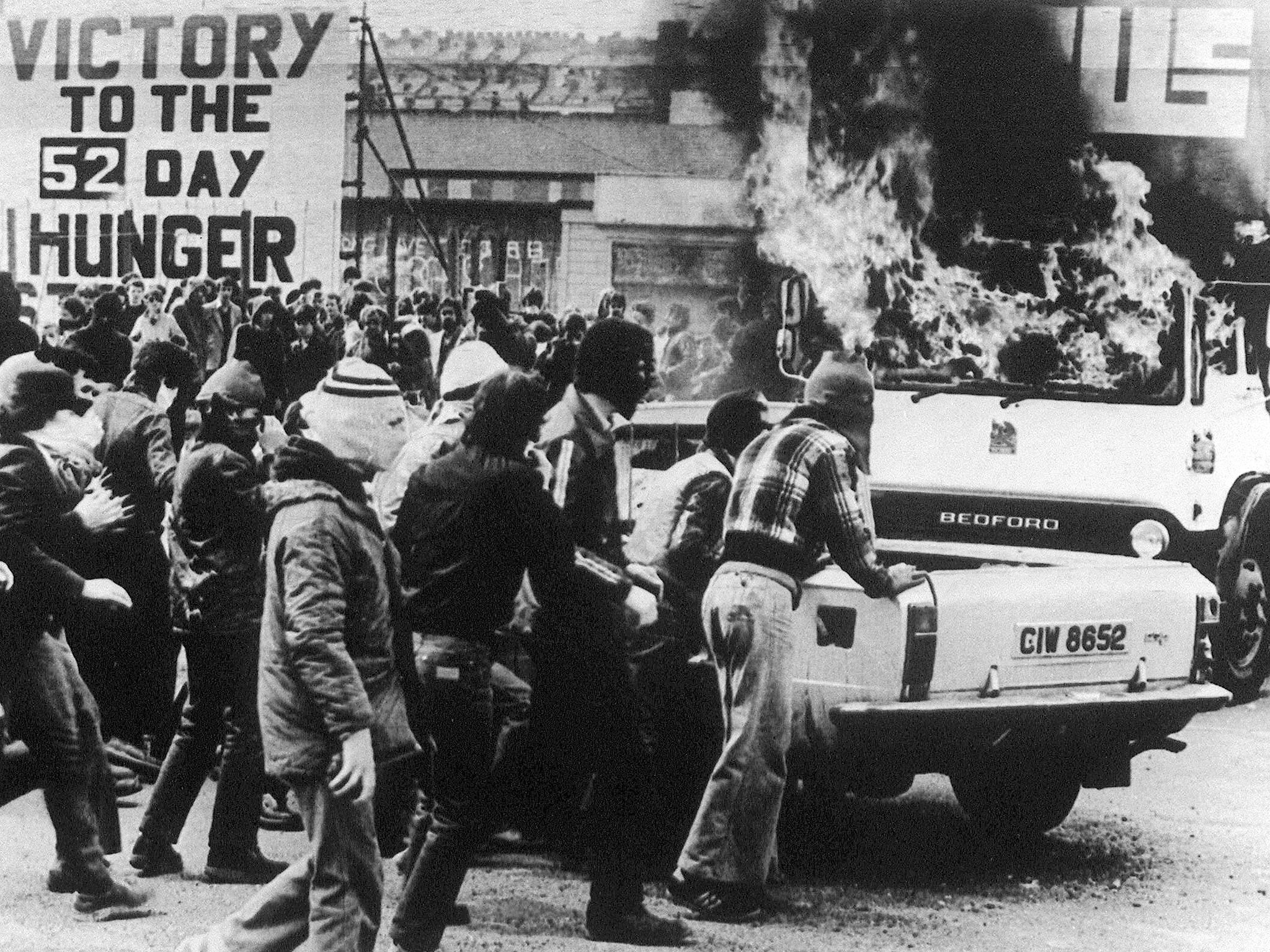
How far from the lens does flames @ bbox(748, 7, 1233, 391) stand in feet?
18.6

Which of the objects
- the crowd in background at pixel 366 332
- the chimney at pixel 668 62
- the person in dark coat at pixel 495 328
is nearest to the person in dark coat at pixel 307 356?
the crowd in background at pixel 366 332

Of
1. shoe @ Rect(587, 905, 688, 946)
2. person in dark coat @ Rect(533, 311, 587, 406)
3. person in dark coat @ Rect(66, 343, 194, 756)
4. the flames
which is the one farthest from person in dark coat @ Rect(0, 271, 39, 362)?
shoe @ Rect(587, 905, 688, 946)

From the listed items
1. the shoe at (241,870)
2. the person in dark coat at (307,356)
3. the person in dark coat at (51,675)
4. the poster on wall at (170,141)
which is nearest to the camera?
the person in dark coat at (51,675)

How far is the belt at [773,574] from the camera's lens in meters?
5.14

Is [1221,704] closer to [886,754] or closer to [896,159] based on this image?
[886,754]

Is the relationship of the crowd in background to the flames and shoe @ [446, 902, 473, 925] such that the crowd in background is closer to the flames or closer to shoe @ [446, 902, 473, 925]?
the flames

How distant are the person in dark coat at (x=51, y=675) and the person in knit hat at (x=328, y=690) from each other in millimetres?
1025

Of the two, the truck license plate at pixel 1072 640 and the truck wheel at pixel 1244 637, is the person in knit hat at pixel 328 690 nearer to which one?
the truck license plate at pixel 1072 640

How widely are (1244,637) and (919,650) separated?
1.57 metres

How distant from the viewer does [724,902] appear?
523 centimetres

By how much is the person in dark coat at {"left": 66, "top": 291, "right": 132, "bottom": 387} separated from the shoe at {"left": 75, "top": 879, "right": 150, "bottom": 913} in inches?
80.5

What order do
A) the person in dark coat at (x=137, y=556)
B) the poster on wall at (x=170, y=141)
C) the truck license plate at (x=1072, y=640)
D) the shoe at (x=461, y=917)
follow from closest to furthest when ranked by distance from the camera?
the shoe at (x=461, y=917) → the truck license plate at (x=1072, y=640) → the poster on wall at (x=170, y=141) → the person in dark coat at (x=137, y=556)

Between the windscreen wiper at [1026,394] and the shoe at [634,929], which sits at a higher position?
the windscreen wiper at [1026,394]

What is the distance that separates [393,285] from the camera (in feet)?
19.6
